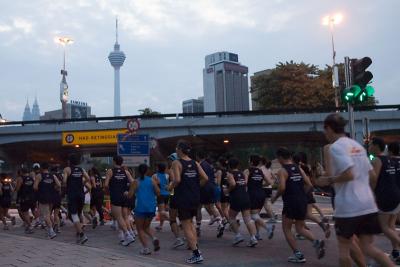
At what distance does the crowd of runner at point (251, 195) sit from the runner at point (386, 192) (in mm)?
14

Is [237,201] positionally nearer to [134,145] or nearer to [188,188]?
[188,188]

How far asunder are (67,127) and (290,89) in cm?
2140

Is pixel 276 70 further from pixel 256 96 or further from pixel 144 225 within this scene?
pixel 144 225

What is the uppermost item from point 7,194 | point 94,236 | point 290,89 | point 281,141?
point 290,89

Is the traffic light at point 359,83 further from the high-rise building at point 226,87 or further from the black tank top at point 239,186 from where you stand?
the high-rise building at point 226,87

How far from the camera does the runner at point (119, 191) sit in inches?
432

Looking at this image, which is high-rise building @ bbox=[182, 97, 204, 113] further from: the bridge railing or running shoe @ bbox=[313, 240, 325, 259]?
running shoe @ bbox=[313, 240, 325, 259]

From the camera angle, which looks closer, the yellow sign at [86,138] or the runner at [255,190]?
the runner at [255,190]

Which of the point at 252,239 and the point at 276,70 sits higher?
the point at 276,70

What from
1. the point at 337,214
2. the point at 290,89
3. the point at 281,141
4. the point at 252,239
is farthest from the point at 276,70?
the point at 337,214

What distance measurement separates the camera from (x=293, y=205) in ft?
26.7

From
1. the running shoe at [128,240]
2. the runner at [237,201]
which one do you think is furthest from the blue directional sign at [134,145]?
the runner at [237,201]

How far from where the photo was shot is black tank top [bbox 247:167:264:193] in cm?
1077

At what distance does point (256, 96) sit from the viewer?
172 ft
